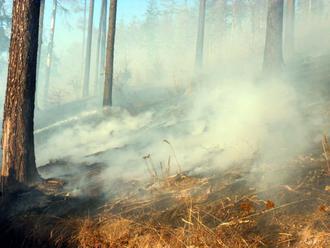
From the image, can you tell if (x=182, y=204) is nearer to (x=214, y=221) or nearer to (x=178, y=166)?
(x=214, y=221)

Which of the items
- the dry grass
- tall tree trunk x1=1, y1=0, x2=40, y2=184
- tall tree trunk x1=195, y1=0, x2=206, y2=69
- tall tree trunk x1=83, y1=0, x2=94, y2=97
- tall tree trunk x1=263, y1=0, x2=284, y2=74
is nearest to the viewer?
the dry grass

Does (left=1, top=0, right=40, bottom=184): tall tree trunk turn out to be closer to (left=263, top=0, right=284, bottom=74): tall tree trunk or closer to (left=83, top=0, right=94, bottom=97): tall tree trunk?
(left=263, top=0, right=284, bottom=74): tall tree trunk

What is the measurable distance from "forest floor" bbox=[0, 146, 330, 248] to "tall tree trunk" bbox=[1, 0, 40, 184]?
1.78 ft

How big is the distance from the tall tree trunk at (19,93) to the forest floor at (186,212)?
21.4 inches

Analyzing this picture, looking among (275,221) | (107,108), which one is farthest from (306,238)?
(107,108)

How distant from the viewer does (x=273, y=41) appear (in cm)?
1136

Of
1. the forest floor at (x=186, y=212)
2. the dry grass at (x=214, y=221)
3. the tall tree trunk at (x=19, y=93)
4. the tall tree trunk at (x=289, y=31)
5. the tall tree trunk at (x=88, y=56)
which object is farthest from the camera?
the tall tree trunk at (x=88, y=56)

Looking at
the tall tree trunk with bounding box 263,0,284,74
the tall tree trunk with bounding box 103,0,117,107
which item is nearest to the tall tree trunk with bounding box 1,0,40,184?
the tall tree trunk with bounding box 103,0,117,107

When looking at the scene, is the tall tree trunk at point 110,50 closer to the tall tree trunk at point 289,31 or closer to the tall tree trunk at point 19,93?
the tall tree trunk at point 19,93

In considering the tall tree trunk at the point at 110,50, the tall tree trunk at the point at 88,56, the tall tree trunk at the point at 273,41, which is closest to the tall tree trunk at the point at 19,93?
the tall tree trunk at the point at 110,50

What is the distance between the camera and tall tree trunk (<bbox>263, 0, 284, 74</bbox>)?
11242 mm

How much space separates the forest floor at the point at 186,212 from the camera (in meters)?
4.09

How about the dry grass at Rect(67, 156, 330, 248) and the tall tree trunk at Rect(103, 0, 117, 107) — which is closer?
the dry grass at Rect(67, 156, 330, 248)

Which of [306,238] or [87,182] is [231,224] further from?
[87,182]
